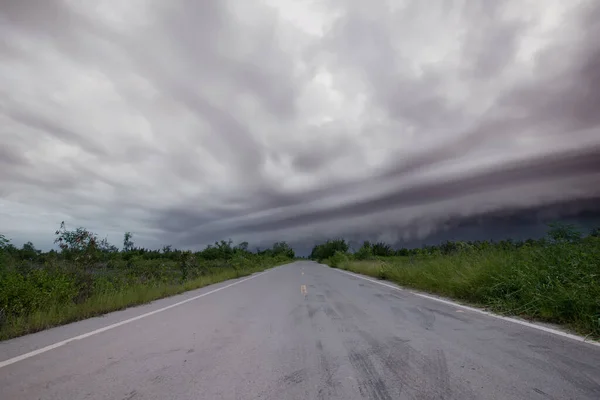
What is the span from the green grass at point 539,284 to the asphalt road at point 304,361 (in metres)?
0.89

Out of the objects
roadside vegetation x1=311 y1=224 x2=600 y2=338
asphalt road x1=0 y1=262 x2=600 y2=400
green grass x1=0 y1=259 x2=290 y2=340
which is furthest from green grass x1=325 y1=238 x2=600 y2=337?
green grass x1=0 y1=259 x2=290 y2=340

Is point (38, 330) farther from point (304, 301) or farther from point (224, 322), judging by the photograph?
point (304, 301)

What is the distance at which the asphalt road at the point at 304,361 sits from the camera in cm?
255

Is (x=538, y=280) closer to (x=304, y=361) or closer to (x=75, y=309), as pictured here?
(x=304, y=361)

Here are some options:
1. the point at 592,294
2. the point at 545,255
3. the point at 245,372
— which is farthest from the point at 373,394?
the point at 545,255

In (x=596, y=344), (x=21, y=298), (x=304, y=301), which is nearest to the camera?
(x=596, y=344)

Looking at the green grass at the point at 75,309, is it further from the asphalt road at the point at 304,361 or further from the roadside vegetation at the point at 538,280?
the roadside vegetation at the point at 538,280

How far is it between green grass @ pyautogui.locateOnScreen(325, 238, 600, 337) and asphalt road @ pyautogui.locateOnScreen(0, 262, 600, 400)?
0.89 metres

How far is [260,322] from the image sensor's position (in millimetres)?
5555

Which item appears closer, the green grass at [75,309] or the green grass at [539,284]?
the green grass at [539,284]

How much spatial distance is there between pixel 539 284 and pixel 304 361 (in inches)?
217

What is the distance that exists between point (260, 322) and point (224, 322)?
0.67 metres

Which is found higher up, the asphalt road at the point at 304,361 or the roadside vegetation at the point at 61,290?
the roadside vegetation at the point at 61,290

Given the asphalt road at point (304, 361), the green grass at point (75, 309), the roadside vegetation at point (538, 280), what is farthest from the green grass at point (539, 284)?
the green grass at point (75, 309)
